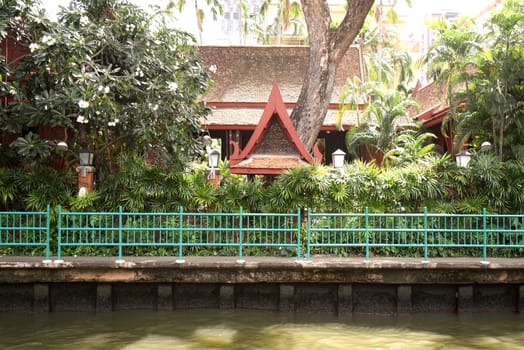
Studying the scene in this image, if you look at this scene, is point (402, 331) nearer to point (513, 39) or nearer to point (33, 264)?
point (33, 264)

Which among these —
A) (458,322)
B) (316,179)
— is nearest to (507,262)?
(458,322)

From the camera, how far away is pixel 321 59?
15.8m

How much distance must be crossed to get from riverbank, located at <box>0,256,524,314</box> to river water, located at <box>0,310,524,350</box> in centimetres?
23

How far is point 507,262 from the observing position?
1079cm

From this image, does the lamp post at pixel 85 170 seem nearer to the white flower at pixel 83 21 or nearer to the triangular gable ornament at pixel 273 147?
the white flower at pixel 83 21

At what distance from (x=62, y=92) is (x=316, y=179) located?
5.43 m

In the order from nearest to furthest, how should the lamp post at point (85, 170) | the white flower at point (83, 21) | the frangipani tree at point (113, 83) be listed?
the frangipani tree at point (113, 83), the lamp post at point (85, 170), the white flower at point (83, 21)

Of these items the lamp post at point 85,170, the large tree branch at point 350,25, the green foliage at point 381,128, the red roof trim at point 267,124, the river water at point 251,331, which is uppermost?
the large tree branch at point 350,25

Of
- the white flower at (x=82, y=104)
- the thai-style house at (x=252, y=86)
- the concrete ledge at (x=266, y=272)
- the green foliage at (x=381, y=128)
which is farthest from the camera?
the thai-style house at (x=252, y=86)

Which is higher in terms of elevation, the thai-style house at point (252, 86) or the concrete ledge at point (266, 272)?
the thai-style house at point (252, 86)

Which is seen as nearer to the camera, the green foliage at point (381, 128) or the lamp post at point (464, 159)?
the lamp post at point (464, 159)

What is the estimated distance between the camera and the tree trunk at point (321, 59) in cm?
1571

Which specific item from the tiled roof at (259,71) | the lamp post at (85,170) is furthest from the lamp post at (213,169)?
the tiled roof at (259,71)

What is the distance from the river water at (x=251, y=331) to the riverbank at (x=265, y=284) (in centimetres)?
23
